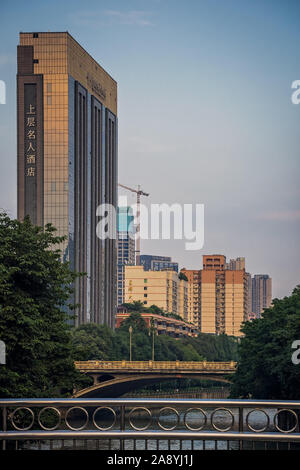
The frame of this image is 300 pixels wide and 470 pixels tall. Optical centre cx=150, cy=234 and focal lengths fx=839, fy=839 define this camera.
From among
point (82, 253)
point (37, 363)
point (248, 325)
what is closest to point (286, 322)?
point (248, 325)

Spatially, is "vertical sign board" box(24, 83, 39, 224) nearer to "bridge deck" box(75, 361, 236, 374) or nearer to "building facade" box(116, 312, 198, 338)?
"building facade" box(116, 312, 198, 338)

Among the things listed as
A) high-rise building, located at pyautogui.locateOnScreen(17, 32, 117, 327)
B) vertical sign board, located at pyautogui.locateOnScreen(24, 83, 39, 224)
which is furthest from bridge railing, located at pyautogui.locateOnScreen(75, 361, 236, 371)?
vertical sign board, located at pyautogui.locateOnScreen(24, 83, 39, 224)

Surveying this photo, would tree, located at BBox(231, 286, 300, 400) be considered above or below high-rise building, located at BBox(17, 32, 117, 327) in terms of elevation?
below

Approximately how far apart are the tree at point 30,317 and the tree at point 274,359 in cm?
1408

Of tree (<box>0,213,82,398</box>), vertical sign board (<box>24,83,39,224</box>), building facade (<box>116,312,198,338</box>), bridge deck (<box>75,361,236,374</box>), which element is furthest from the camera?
building facade (<box>116,312,198,338</box>)

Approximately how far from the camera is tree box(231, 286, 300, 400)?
147ft

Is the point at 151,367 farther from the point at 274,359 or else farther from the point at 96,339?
the point at 274,359

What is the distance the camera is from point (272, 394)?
49.9 m

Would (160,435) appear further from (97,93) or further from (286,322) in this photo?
(97,93)

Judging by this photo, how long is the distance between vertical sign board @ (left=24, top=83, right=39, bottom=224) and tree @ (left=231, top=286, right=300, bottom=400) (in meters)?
59.0

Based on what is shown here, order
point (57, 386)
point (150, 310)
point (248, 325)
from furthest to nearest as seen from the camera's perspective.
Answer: point (150, 310) → point (248, 325) → point (57, 386)

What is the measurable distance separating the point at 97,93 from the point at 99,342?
167 feet

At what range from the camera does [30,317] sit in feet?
93.4

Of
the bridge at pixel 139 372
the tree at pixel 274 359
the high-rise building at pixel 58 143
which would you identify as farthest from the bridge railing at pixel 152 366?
the high-rise building at pixel 58 143
